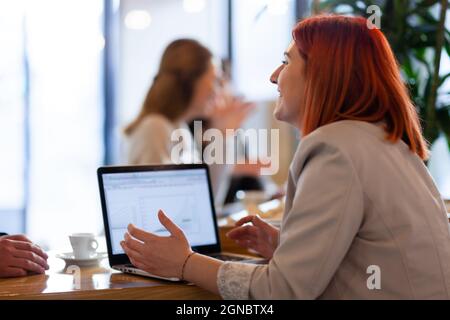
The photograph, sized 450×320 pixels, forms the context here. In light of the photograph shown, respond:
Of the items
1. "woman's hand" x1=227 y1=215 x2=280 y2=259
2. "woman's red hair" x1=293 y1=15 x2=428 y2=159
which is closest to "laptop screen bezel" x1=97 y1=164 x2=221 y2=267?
"woman's hand" x1=227 y1=215 x2=280 y2=259

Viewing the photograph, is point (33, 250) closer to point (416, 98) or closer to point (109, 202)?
point (109, 202)

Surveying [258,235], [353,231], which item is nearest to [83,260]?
[258,235]

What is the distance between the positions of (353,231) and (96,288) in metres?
0.51

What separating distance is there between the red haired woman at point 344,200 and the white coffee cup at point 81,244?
0.32 meters

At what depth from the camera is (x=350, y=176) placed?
3.91ft

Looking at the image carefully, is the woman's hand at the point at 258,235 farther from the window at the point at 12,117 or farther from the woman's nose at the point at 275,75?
the window at the point at 12,117

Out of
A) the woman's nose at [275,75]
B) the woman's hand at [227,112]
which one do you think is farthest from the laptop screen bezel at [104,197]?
the woman's hand at [227,112]

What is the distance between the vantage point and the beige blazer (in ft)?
3.85

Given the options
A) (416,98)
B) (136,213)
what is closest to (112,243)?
(136,213)

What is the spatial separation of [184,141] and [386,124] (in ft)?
6.57

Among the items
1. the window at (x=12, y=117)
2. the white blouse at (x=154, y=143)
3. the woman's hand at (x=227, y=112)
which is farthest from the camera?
the window at (x=12, y=117)

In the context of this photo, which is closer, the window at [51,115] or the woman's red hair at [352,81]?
the woman's red hair at [352,81]

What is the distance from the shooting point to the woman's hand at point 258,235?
64.5 inches
